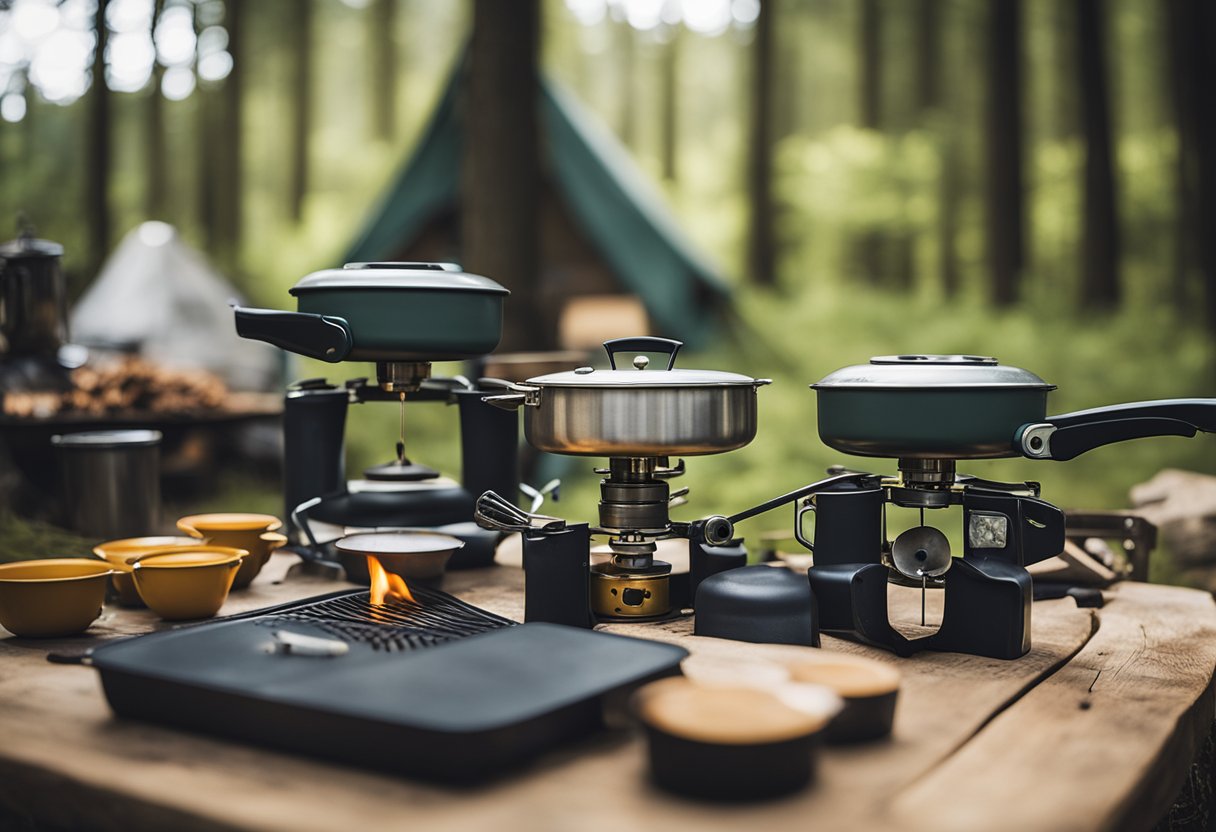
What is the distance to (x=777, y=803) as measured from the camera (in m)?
0.95

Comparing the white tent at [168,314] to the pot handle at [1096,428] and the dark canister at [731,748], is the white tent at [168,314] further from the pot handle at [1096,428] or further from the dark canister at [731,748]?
the dark canister at [731,748]

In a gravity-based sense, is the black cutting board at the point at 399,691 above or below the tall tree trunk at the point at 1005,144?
below

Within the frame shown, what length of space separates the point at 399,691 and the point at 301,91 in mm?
11904

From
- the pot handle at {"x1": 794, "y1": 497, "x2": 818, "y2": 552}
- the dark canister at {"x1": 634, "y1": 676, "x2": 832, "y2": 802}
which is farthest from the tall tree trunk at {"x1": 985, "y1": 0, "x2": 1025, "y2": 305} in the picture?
the dark canister at {"x1": 634, "y1": 676, "x2": 832, "y2": 802}

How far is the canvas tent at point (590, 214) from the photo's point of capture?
6.17 meters

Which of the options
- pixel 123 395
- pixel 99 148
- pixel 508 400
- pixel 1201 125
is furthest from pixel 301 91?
pixel 508 400

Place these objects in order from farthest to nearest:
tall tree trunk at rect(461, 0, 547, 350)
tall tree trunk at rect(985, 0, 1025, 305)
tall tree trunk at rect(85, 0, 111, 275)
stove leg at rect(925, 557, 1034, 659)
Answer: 1. tall tree trunk at rect(85, 0, 111, 275)
2. tall tree trunk at rect(985, 0, 1025, 305)
3. tall tree trunk at rect(461, 0, 547, 350)
4. stove leg at rect(925, 557, 1034, 659)

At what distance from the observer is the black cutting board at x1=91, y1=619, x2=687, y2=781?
1.00 m

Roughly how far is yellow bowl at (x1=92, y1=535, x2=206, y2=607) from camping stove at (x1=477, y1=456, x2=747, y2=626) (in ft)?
2.00

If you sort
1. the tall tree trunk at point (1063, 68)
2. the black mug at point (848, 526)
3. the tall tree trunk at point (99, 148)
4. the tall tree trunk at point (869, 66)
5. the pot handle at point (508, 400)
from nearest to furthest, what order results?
the black mug at point (848, 526) → the pot handle at point (508, 400) → the tall tree trunk at point (99, 148) → the tall tree trunk at point (1063, 68) → the tall tree trunk at point (869, 66)

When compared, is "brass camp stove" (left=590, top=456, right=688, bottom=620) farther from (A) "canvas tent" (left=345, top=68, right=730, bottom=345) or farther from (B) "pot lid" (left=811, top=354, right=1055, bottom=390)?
(A) "canvas tent" (left=345, top=68, right=730, bottom=345)

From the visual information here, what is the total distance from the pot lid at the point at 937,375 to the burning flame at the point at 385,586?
0.68 meters

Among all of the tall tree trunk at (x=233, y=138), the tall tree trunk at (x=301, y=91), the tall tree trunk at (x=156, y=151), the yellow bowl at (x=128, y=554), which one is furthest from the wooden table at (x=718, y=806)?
the tall tree trunk at (x=301, y=91)

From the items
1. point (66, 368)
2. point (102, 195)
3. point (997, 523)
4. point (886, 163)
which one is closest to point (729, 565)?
point (997, 523)
